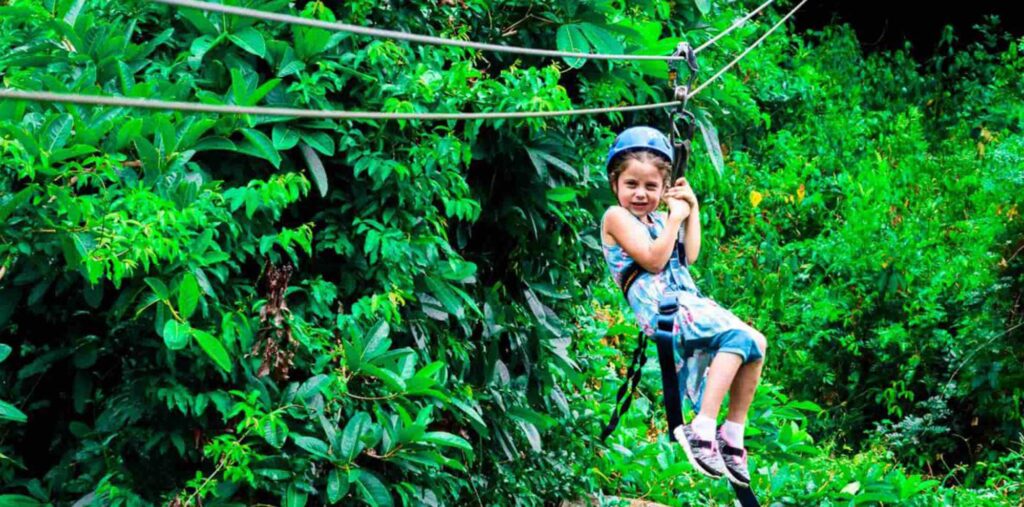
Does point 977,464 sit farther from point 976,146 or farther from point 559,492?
point 976,146

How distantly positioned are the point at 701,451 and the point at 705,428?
70 millimetres

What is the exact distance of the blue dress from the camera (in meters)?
3.96

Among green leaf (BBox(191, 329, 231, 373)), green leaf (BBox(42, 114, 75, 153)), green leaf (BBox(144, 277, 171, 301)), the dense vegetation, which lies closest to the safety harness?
the dense vegetation

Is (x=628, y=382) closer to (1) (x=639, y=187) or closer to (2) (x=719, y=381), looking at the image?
(2) (x=719, y=381)

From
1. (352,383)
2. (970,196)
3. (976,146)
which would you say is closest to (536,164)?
(352,383)

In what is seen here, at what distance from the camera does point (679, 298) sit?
13.1 feet

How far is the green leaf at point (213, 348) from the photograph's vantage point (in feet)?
12.0

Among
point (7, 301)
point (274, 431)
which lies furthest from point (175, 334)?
point (7, 301)

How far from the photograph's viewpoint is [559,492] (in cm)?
568

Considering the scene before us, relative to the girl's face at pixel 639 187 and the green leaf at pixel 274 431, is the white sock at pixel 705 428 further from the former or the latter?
the green leaf at pixel 274 431

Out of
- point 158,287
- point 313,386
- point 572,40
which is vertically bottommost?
point 313,386

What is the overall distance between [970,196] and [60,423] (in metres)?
6.74

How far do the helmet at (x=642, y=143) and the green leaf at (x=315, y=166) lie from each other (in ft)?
2.89

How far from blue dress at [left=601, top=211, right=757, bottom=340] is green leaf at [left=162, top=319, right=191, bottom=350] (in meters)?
1.29
